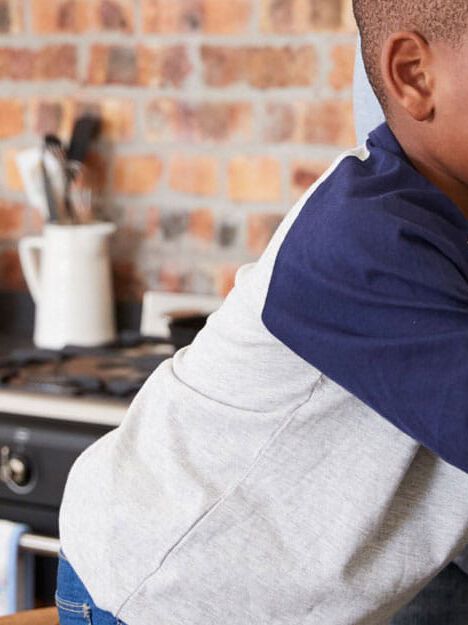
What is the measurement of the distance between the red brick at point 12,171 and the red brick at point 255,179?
0.45 m

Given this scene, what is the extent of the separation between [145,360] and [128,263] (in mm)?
334

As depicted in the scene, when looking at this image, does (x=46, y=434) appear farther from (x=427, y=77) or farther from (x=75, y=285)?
(x=427, y=77)

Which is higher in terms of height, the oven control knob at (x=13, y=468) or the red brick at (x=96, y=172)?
the red brick at (x=96, y=172)

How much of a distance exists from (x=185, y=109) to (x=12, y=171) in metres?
0.40

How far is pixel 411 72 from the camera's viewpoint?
3.25 ft

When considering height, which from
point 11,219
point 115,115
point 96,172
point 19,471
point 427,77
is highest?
point 427,77

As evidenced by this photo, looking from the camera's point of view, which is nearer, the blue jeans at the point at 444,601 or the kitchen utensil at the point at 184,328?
the blue jeans at the point at 444,601

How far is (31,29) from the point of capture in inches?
95.7

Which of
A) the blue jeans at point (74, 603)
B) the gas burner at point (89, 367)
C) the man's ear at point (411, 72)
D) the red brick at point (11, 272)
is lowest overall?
the gas burner at point (89, 367)

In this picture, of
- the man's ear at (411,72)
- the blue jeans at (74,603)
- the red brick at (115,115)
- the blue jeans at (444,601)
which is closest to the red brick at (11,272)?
the red brick at (115,115)

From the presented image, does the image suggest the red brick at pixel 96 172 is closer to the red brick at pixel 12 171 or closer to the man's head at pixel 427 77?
the red brick at pixel 12 171

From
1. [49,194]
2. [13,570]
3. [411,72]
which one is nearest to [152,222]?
[49,194]

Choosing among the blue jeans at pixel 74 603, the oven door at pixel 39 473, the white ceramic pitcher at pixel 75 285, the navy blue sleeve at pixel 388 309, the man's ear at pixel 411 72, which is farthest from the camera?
the white ceramic pitcher at pixel 75 285

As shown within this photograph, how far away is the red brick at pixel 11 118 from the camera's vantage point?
248cm
